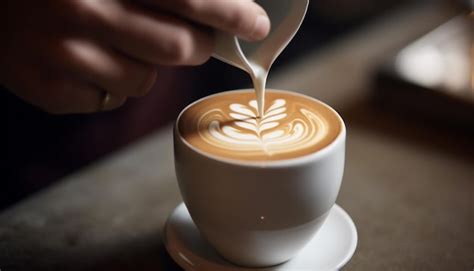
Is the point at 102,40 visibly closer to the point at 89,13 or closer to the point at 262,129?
the point at 89,13

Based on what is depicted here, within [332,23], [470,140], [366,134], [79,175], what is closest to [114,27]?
[79,175]

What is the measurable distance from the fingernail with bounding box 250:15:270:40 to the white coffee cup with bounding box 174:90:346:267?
14 cm

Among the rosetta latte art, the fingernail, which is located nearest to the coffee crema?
the rosetta latte art

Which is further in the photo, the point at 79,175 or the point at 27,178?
the point at 27,178

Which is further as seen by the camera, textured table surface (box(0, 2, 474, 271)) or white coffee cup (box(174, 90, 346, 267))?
textured table surface (box(0, 2, 474, 271))

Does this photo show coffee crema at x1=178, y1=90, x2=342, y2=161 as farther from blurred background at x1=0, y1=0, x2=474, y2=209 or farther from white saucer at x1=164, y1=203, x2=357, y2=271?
blurred background at x1=0, y1=0, x2=474, y2=209

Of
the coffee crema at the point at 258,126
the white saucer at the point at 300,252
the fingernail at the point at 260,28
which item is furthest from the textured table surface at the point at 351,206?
the fingernail at the point at 260,28

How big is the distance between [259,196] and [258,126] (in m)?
0.12

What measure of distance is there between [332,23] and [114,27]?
1.55 m

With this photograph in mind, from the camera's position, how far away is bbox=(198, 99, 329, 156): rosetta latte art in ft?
2.12

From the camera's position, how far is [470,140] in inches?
40.8

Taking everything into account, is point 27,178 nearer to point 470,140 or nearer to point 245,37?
point 245,37

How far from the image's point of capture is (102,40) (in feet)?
1.98

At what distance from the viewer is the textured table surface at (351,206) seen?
749 mm
